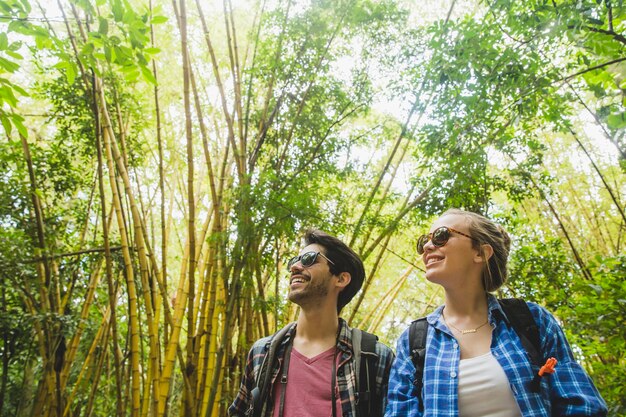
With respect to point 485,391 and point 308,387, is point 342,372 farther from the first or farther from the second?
point 485,391

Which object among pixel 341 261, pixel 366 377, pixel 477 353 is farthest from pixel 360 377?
pixel 341 261

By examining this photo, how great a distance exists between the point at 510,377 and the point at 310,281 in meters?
0.77

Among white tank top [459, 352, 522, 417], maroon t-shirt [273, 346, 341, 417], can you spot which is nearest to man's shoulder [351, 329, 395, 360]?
maroon t-shirt [273, 346, 341, 417]

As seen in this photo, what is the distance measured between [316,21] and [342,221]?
1.93m

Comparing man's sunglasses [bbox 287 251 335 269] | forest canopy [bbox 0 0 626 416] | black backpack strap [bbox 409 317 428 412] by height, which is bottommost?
black backpack strap [bbox 409 317 428 412]

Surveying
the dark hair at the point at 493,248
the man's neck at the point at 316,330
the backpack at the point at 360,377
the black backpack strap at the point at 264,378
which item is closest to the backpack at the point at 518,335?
the dark hair at the point at 493,248

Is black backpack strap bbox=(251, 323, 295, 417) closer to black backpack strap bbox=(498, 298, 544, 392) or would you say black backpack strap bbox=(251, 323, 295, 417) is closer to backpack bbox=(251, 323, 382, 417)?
backpack bbox=(251, 323, 382, 417)

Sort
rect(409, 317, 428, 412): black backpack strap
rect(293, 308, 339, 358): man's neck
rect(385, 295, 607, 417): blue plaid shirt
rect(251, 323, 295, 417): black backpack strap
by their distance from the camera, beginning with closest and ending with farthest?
rect(385, 295, 607, 417): blue plaid shirt, rect(409, 317, 428, 412): black backpack strap, rect(251, 323, 295, 417): black backpack strap, rect(293, 308, 339, 358): man's neck

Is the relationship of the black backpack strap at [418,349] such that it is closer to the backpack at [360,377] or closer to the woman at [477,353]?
the woman at [477,353]

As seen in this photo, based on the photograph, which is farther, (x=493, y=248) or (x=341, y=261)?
(x=341, y=261)

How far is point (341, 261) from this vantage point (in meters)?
1.78

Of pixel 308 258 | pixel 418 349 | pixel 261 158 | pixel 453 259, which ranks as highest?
pixel 261 158

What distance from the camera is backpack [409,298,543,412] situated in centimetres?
112

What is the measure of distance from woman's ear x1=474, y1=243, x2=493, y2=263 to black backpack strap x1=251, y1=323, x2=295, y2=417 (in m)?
0.72
